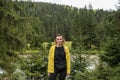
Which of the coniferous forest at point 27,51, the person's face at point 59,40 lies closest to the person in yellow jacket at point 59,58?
the person's face at point 59,40

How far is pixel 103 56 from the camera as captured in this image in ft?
48.2

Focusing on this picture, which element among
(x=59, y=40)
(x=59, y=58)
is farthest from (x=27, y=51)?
(x=59, y=40)

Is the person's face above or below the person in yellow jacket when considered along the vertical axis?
above

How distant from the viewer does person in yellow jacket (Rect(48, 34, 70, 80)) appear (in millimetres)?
8016

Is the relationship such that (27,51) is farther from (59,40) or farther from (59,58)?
(59,40)

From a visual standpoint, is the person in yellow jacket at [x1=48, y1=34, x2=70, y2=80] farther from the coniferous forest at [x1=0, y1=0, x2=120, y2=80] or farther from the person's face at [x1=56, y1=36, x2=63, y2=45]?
the coniferous forest at [x1=0, y1=0, x2=120, y2=80]

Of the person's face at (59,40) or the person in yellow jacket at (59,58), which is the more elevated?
the person's face at (59,40)

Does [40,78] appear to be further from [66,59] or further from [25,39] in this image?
[66,59]

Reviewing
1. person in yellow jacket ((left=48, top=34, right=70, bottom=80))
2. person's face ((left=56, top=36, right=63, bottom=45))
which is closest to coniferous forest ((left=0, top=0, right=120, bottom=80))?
person in yellow jacket ((left=48, top=34, right=70, bottom=80))

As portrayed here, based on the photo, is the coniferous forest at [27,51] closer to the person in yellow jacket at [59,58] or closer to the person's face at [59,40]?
the person in yellow jacket at [59,58]

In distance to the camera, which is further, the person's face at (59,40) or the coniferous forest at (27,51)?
the coniferous forest at (27,51)

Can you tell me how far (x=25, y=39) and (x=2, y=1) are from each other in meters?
1.61

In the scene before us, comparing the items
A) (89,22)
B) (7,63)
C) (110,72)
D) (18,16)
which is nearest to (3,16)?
(18,16)

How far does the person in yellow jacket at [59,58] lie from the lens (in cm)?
802
